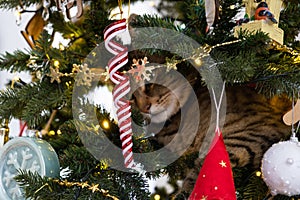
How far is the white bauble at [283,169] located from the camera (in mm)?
629

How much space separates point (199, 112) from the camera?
86 centimetres

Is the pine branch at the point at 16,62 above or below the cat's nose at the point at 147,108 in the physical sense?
above

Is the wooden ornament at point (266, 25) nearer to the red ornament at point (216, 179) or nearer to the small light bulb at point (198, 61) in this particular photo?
the small light bulb at point (198, 61)

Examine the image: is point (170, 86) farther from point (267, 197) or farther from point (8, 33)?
point (8, 33)

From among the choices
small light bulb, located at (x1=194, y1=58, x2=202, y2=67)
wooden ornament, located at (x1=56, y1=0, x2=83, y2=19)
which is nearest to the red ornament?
small light bulb, located at (x1=194, y1=58, x2=202, y2=67)

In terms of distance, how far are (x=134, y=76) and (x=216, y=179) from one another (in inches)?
7.2

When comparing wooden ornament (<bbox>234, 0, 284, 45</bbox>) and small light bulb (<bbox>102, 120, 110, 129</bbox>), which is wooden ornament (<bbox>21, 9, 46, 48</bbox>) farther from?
wooden ornament (<bbox>234, 0, 284, 45</bbox>)

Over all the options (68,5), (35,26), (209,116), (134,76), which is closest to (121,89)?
(134,76)

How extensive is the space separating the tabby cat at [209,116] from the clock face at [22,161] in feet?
0.81

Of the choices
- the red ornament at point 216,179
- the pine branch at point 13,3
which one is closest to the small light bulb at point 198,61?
the red ornament at point 216,179

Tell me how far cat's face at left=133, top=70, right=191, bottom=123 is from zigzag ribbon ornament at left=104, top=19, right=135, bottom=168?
0.83 feet

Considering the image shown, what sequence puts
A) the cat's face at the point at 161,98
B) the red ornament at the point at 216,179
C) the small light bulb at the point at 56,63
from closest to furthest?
1. the red ornament at the point at 216,179
2. the small light bulb at the point at 56,63
3. the cat's face at the point at 161,98

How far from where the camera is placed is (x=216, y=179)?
61 centimetres

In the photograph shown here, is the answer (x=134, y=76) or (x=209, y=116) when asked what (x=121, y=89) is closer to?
(x=134, y=76)
